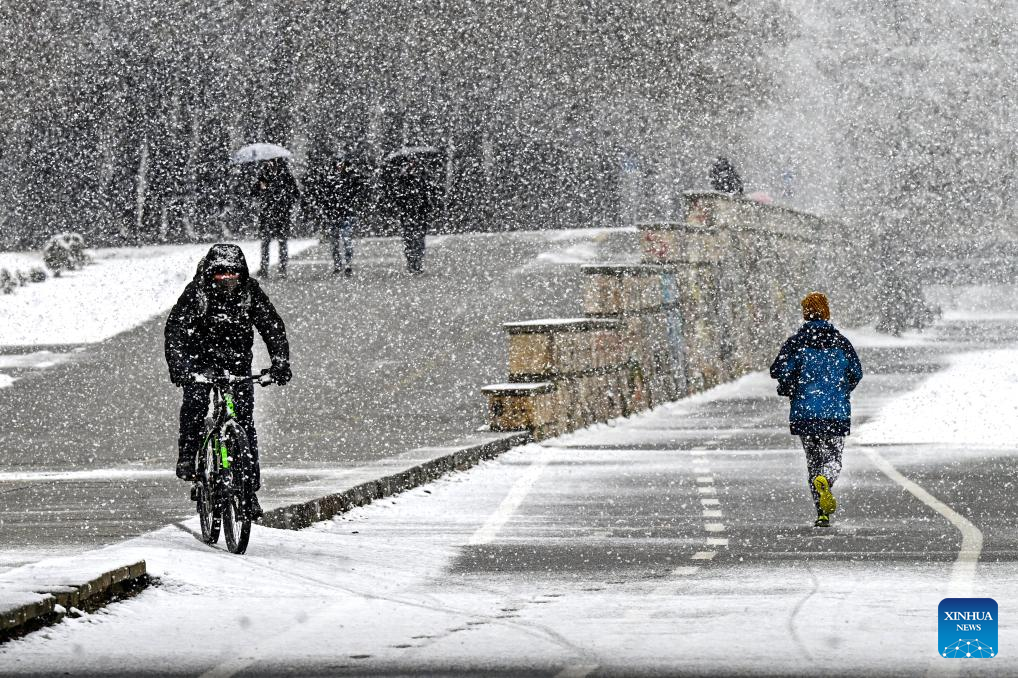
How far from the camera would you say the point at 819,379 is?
564 inches

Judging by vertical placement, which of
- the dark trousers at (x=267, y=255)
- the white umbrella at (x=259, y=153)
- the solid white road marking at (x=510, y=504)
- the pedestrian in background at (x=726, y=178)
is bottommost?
the solid white road marking at (x=510, y=504)

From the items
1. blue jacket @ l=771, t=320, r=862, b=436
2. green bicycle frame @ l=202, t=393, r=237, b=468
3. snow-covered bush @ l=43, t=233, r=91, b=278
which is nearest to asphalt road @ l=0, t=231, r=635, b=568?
green bicycle frame @ l=202, t=393, r=237, b=468

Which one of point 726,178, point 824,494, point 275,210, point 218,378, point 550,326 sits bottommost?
point 824,494

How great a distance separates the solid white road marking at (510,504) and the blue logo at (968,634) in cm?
458

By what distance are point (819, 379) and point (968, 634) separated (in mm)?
6193

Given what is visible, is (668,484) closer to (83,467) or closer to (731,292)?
(83,467)

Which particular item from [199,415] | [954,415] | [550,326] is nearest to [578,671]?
[199,415]

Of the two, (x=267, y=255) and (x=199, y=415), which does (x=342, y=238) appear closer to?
(x=267, y=255)

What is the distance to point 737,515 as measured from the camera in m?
14.7

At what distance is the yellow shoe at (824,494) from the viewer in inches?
536

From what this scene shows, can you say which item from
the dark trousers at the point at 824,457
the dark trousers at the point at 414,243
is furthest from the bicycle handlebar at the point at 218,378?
the dark trousers at the point at 414,243

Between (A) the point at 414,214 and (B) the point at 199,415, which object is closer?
(B) the point at 199,415

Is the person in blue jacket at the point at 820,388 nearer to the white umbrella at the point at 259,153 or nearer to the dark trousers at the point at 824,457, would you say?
the dark trousers at the point at 824,457

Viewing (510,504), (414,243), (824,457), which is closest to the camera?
(824,457)
